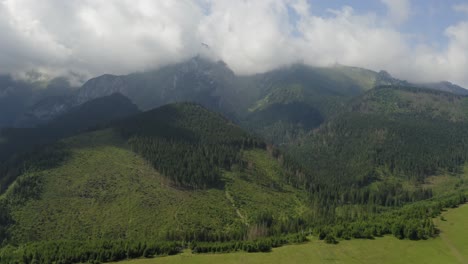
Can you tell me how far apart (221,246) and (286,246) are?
93.7 ft

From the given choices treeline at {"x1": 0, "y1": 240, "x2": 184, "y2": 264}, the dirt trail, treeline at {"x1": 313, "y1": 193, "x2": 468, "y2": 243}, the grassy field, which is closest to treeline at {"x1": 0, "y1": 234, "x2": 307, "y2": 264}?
treeline at {"x1": 0, "y1": 240, "x2": 184, "y2": 264}

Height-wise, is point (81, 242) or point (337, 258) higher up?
point (337, 258)

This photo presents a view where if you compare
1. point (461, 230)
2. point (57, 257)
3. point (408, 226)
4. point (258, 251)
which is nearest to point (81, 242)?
point (57, 257)

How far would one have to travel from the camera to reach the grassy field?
158750mm

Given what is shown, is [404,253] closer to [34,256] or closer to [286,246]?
[286,246]

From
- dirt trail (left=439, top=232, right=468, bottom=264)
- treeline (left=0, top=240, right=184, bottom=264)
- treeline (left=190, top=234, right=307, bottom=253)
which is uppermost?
dirt trail (left=439, top=232, right=468, bottom=264)

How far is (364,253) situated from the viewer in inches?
6516

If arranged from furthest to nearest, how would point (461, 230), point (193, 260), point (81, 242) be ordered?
point (81, 242)
point (461, 230)
point (193, 260)

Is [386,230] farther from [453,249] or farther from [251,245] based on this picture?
[251,245]

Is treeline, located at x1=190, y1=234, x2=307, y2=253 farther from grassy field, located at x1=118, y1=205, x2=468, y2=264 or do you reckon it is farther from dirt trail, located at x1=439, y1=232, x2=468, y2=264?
dirt trail, located at x1=439, y1=232, x2=468, y2=264

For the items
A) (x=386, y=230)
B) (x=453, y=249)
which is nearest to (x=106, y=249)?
(x=386, y=230)

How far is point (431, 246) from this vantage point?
168 meters

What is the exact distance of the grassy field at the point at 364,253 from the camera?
15875 centimetres

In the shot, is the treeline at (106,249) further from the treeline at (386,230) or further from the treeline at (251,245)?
the treeline at (386,230)
